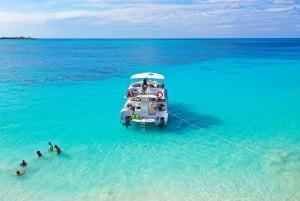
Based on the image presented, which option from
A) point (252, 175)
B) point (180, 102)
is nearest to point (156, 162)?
point (252, 175)

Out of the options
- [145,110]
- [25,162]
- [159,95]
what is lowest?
[25,162]

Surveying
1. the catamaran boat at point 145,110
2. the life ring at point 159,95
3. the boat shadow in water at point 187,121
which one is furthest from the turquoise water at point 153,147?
the life ring at point 159,95

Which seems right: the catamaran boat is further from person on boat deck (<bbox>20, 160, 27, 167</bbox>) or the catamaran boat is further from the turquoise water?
person on boat deck (<bbox>20, 160, 27, 167</bbox>)

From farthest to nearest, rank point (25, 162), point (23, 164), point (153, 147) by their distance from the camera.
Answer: point (153, 147) < point (25, 162) < point (23, 164)

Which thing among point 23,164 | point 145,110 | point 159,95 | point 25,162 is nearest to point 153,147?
point 145,110

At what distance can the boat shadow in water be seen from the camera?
2388cm

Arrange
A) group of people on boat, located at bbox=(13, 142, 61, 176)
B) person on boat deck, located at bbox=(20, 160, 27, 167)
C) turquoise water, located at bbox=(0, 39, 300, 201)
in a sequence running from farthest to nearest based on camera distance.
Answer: person on boat deck, located at bbox=(20, 160, 27, 167), group of people on boat, located at bbox=(13, 142, 61, 176), turquoise water, located at bbox=(0, 39, 300, 201)

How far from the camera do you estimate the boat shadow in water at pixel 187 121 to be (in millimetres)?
23875

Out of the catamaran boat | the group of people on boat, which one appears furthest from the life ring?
the group of people on boat

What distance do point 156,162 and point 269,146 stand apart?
7596 millimetres

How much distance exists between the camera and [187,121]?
25.5 metres

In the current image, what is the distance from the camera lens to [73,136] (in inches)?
877

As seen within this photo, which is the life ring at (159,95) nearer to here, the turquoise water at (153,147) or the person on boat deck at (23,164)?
the turquoise water at (153,147)

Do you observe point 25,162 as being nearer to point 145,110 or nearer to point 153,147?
point 153,147
